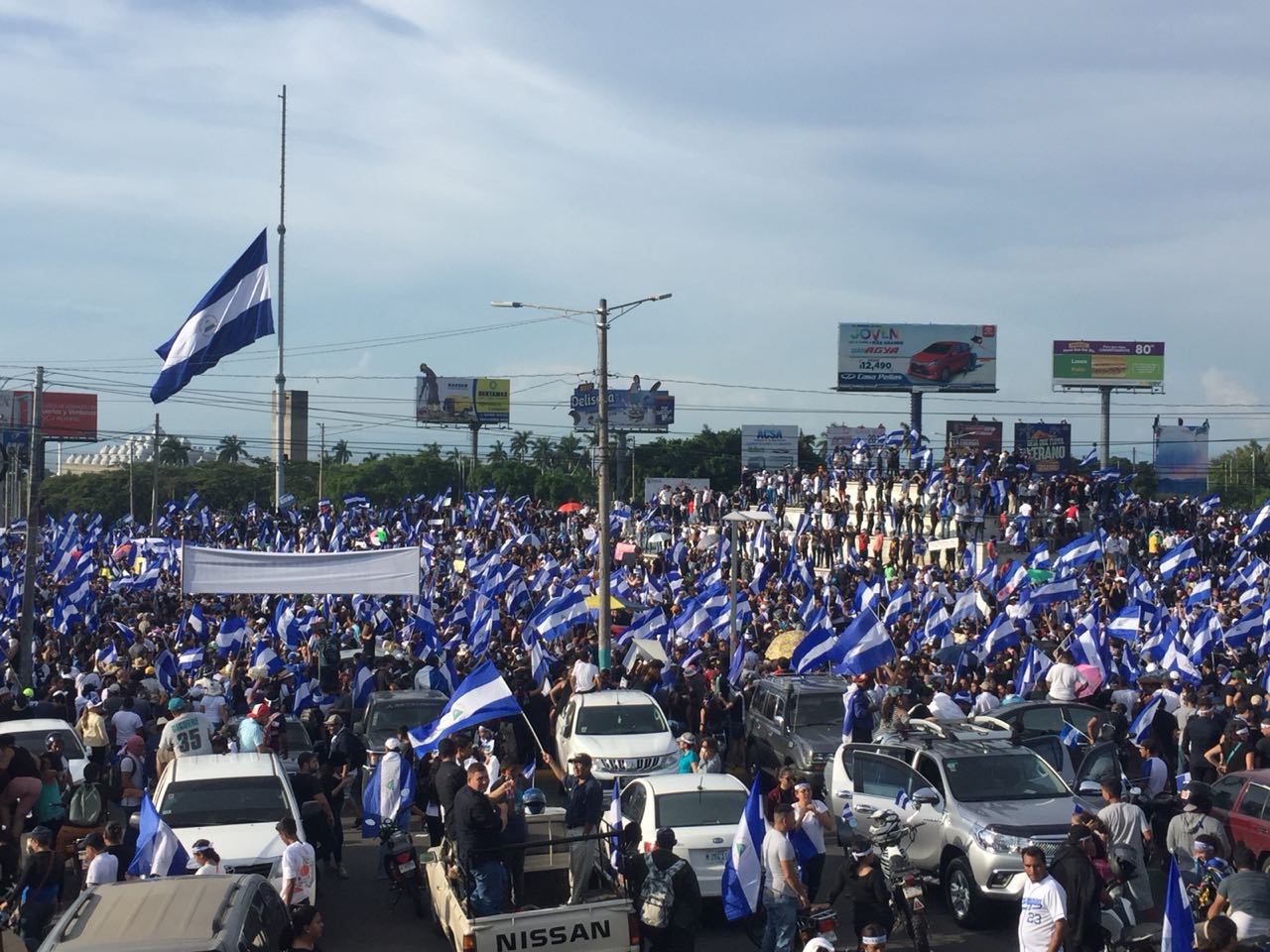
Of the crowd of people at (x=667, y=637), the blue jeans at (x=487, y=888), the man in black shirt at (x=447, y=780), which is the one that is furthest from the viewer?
the crowd of people at (x=667, y=637)

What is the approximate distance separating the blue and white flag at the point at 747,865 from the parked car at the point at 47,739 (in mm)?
8615

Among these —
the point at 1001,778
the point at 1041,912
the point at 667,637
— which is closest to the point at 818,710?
the point at 1001,778

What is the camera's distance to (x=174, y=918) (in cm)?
792

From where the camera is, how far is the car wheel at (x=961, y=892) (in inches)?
478

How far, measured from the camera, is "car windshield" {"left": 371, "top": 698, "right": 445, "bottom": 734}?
61.6ft

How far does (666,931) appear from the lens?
402 inches

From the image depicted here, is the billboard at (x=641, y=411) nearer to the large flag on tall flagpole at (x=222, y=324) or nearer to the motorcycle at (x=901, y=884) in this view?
the large flag on tall flagpole at (x=222, y=324)

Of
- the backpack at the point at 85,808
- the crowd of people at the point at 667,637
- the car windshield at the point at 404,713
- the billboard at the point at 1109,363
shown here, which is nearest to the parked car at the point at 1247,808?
the crowd of people at the point at 667,637

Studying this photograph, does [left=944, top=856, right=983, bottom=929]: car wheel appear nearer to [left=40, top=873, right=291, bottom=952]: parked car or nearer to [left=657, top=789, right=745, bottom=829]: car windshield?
[left=657, top=789, right=745, bottom=829]: car windshield

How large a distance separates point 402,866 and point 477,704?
2022 millimetres

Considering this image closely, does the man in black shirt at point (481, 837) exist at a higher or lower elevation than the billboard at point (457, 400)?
lower

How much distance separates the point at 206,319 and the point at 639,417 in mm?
63704

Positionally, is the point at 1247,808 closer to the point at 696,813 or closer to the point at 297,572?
the point at 696,813

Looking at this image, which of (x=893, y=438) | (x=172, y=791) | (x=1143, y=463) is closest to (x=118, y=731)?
(x=172, y=791)
